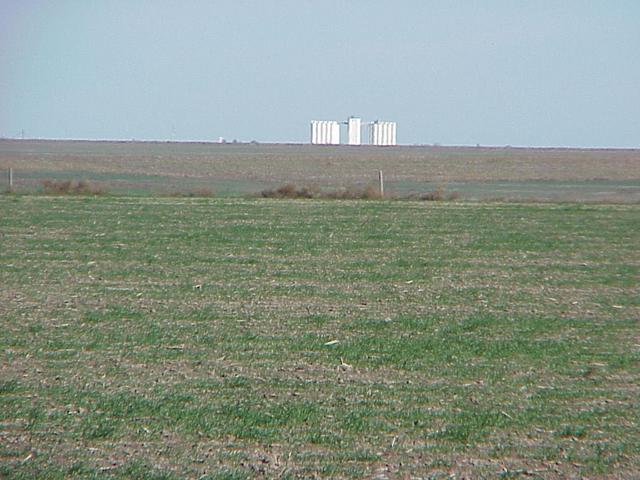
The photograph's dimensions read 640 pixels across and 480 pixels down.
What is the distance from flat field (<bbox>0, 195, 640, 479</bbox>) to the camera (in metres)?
6.82

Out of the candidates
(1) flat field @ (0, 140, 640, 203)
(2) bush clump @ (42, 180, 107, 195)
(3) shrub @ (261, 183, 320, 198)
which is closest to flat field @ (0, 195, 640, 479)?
(3) shrub @ (261, 183, 320, 198)

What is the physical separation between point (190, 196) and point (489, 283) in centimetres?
2225

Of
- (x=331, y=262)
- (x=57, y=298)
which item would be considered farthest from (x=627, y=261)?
(x=57, y=298)

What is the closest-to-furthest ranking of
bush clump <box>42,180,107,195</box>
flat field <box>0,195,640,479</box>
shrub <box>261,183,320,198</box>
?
flat field <box>0,195,640,479</box> → bush clump <box>42,180,107,195</box> → shrub <box>261,183,320,198</box>

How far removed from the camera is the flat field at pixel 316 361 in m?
6.82

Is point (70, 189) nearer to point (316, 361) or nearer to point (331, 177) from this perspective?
point (316, 361)

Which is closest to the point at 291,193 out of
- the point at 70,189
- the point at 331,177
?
the point at 70,189

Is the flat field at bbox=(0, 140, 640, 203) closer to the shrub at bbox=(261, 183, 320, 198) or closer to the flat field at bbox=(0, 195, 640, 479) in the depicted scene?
the shrub at bbox=(261, 183, 320, 198)

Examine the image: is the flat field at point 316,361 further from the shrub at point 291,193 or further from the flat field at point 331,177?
the flat field at point 331,177

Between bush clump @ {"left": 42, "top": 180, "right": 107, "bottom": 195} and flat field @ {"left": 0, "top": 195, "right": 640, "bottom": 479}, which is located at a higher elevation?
bush clump @ {"left": 42, "top": 180, "right": 107, "bottom": 195}

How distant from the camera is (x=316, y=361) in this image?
948cm

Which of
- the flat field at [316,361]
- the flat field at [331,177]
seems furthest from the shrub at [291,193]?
the flat field at [316,361]

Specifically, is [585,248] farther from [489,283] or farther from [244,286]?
[244,286]

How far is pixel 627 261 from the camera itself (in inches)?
725
